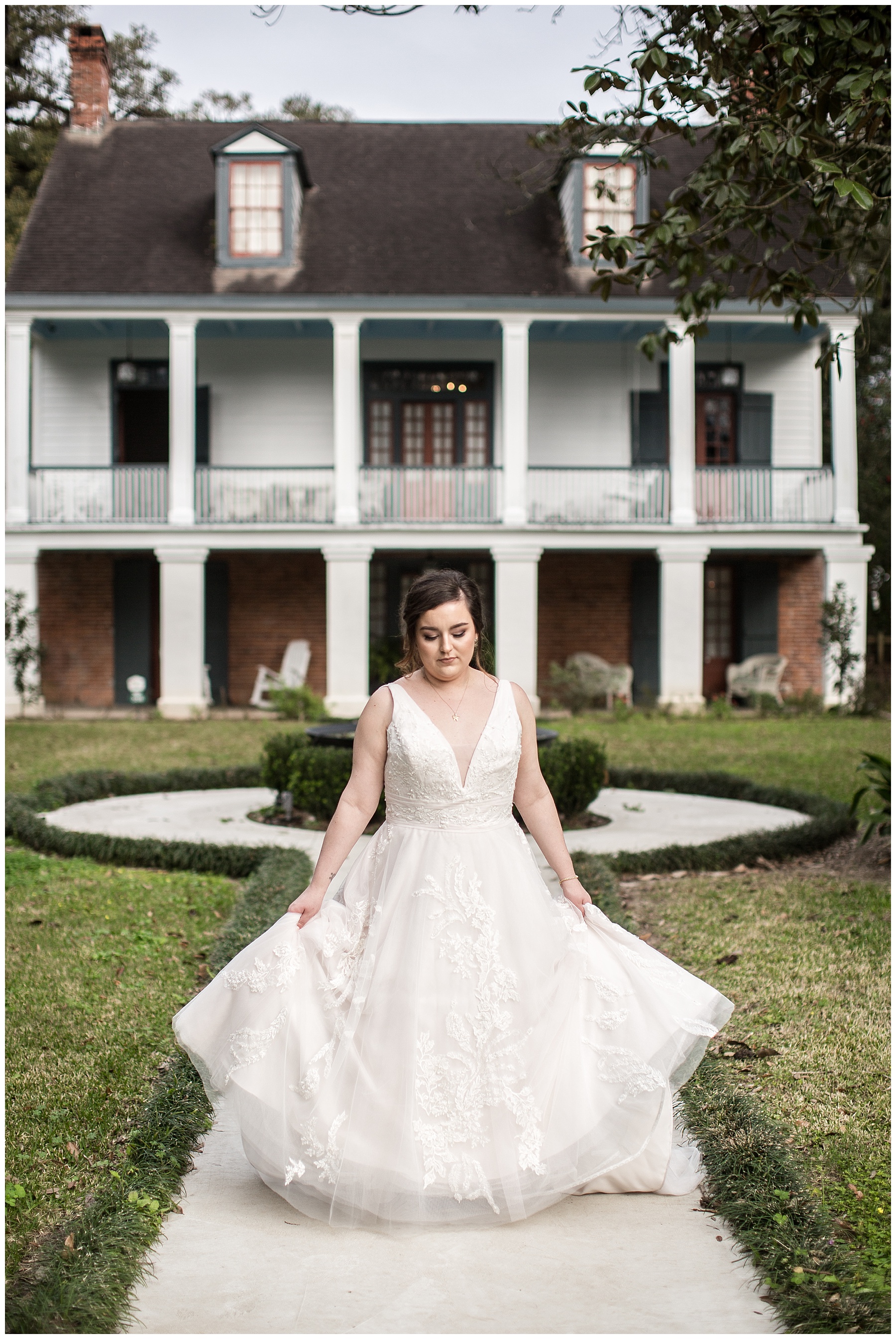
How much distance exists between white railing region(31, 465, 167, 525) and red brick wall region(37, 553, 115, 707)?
1.63m

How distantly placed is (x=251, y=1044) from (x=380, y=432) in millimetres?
17098

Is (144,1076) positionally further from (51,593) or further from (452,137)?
(452,137)

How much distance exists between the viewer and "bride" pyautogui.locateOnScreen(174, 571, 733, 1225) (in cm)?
304

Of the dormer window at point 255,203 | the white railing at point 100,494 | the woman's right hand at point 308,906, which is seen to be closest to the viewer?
the woman's right hand at point 308,906

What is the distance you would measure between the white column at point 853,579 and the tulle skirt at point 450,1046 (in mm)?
15744

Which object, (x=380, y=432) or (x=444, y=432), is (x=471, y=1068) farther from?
(x=380, y=432)

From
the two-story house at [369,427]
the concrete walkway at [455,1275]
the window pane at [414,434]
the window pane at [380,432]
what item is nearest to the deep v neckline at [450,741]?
the concrete walkway at [455,1275]

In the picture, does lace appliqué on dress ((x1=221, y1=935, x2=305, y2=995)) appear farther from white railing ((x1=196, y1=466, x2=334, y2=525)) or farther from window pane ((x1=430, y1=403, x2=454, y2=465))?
window pane ((x1=430, y1=403, x2=454, y2=465))

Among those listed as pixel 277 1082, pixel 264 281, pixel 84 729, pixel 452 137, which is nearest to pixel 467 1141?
pixel 277 1082

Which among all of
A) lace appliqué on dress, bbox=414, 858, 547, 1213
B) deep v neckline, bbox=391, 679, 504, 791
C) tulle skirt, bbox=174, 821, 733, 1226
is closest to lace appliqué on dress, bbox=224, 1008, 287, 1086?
tulle skirt, bbox=174, 821, 733, 1226

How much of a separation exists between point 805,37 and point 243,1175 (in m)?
5.36

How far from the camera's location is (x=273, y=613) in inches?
777

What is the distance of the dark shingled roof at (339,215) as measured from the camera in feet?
58.7

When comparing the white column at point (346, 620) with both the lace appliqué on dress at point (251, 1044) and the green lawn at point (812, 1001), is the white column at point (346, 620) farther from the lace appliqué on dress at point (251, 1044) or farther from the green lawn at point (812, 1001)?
the lace appliqué on dress at point (251, 1044)
